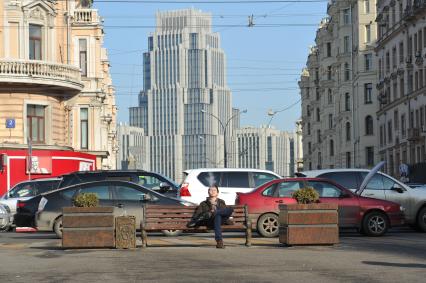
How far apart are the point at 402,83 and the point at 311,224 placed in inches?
2314

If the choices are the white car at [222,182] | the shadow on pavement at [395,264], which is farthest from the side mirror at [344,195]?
the shadow on pavement at [395,264]

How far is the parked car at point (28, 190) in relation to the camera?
112 ft

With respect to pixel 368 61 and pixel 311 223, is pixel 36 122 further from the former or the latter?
pixel 368 61

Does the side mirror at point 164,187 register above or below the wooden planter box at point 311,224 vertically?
above

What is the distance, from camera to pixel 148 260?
17.5 m

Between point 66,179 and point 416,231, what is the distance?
1048cm

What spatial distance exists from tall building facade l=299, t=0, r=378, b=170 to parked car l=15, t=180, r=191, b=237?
225 feet

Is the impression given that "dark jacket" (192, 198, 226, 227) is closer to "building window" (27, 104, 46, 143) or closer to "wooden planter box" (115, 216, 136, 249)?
"wooden planter box" (115, 216, 136, 249)

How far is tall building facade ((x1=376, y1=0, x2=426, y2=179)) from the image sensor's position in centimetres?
7106

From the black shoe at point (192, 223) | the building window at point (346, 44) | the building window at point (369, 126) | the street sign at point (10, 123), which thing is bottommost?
the black shoe at point (192, 223)

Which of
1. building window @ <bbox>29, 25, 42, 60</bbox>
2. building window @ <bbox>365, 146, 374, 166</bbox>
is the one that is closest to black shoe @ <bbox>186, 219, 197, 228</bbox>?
building window @ <bbox>29, 25, 42, 60</bbox>

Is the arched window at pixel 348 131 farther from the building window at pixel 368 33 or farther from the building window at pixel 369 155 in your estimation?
the building window at pixel 368 33

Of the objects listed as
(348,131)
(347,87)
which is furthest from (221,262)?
(347,87)

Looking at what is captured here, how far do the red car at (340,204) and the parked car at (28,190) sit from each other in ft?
35.0
